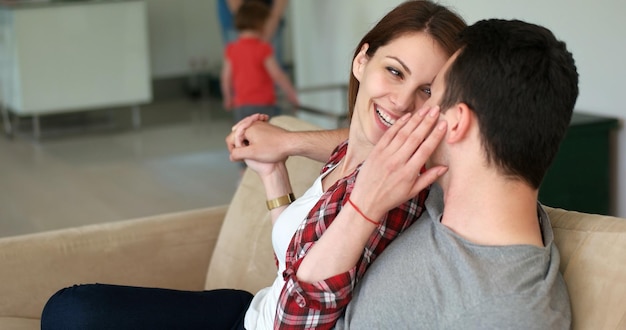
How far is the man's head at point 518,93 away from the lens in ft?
4.71

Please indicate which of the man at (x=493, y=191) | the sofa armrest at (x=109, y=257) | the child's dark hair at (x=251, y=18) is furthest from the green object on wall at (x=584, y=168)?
the child's dark hair at (x=251, y=18)

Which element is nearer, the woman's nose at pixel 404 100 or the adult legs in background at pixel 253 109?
the woman's nose at pixel 404 100

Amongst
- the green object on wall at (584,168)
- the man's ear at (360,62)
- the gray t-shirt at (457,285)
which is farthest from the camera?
the green object on wall at (584,168)

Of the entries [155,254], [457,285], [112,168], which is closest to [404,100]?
[457,285]

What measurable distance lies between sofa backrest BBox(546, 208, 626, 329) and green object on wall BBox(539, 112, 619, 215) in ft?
6.07

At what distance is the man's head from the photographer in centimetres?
143

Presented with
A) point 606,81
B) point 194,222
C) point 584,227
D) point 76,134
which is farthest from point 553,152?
point 76,134

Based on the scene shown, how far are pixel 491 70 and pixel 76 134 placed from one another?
5.92 meters

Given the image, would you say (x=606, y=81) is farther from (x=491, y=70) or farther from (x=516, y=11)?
(x=491, y=70)

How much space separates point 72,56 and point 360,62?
17.0ft

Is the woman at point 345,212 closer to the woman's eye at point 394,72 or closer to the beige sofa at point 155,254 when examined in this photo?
the woman's eye at point 394,72

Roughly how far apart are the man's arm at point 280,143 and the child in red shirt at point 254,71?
301 centimetres

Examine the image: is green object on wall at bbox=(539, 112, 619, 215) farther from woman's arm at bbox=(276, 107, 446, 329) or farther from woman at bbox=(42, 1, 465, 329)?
woman's arm at bbox=(276, 107, 446, 329)

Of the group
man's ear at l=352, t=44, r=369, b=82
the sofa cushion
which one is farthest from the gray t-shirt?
the sofa cushion
